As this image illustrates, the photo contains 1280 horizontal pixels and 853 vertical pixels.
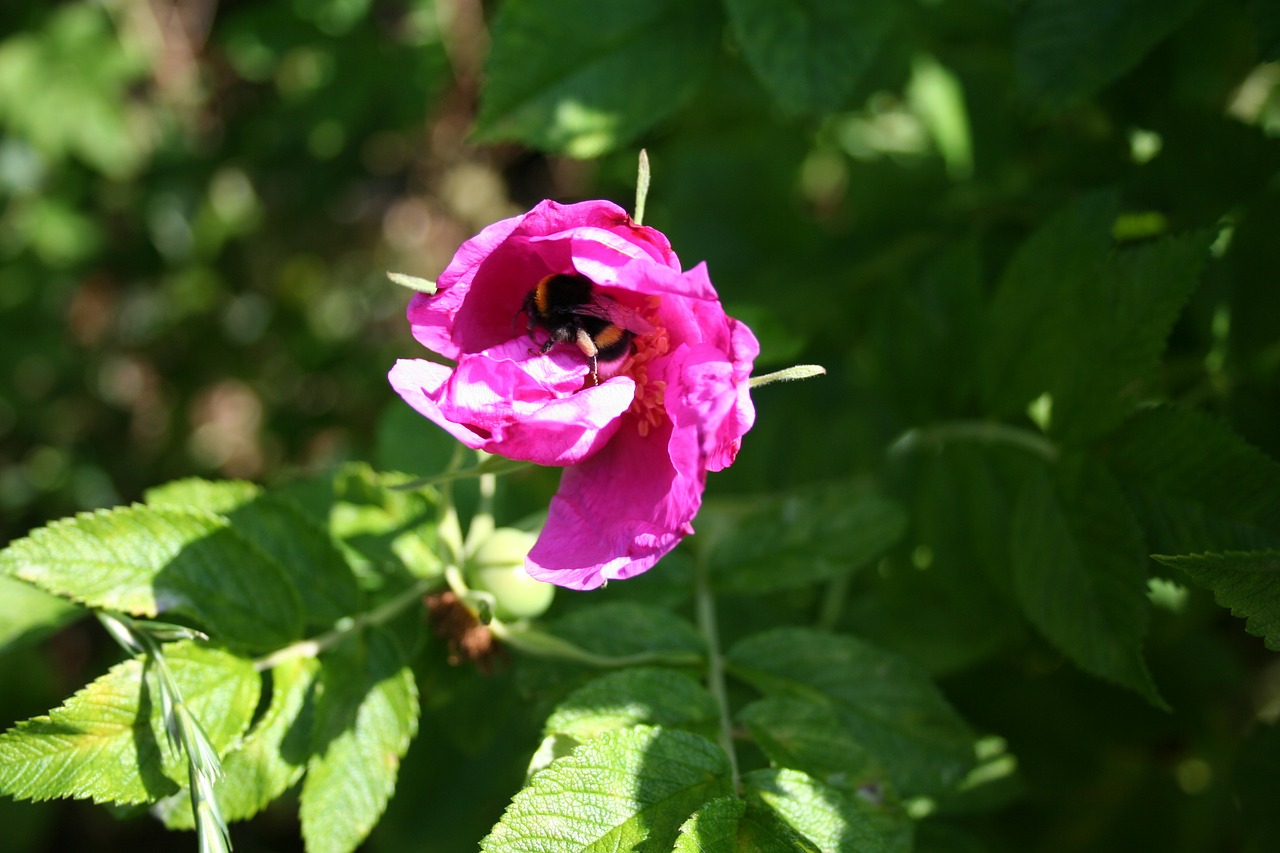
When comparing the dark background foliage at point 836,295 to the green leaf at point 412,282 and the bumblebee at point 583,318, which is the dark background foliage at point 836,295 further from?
the green leaf at point 412,282

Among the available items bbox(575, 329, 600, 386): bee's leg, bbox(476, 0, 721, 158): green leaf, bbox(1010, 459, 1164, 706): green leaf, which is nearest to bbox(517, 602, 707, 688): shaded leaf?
bbox(575, 329, 600, 386): bee's leg

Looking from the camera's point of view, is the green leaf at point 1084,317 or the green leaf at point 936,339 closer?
the green leaf at point 1084,317

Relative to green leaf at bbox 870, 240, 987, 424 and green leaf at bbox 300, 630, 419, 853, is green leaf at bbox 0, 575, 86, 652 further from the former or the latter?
green leaf at bbox 870, 240, 987, 424

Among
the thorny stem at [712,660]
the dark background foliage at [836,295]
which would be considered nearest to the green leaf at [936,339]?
the dark background foliage at [836,295]

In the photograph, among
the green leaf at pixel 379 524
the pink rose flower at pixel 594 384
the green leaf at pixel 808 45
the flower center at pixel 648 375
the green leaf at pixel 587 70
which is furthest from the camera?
the green leaf at pixel 587 70

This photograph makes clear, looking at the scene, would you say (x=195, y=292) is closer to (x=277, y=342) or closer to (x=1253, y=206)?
(x=277, y=342)

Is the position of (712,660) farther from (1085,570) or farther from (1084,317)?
(1084,317)

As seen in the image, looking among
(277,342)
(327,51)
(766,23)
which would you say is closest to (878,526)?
(766,23)
